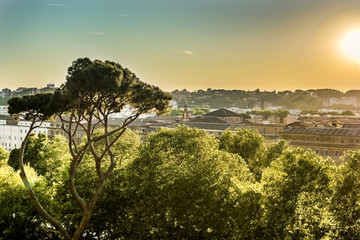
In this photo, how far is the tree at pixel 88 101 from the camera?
2181cm

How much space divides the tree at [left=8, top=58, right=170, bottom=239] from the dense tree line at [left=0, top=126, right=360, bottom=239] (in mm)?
3070

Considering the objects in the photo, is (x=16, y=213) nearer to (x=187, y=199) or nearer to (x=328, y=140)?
(x=187, y=199)

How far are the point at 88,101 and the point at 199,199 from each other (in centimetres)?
769

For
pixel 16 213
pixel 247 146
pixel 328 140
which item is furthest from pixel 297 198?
pixel 328 140

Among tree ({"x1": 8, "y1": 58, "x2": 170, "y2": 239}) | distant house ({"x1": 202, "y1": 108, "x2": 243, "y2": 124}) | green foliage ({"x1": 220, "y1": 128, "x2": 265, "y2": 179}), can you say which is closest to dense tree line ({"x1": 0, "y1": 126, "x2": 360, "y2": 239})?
tree ({"x1": 8, "y1": 58, "x2": 170, "y2": 239})

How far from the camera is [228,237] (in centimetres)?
2338

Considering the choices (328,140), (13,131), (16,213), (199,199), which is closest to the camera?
(199,199)

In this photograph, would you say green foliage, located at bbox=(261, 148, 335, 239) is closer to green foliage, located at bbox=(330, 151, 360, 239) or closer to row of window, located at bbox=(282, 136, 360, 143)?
green foliage, located at bbox=(330, 151, 360, 239)

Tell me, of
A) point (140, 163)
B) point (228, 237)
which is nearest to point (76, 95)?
point (140, 163)

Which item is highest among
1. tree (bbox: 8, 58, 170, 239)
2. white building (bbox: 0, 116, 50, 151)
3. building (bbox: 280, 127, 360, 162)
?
tree (bbox: 8, 58, 170, 239)

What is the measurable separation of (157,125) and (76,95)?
211 ft

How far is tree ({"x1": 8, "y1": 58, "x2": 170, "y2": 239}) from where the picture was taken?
71.6 feet

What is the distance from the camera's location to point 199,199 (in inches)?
947

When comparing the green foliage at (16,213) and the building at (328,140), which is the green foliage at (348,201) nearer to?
the green foliage at (16,213)
